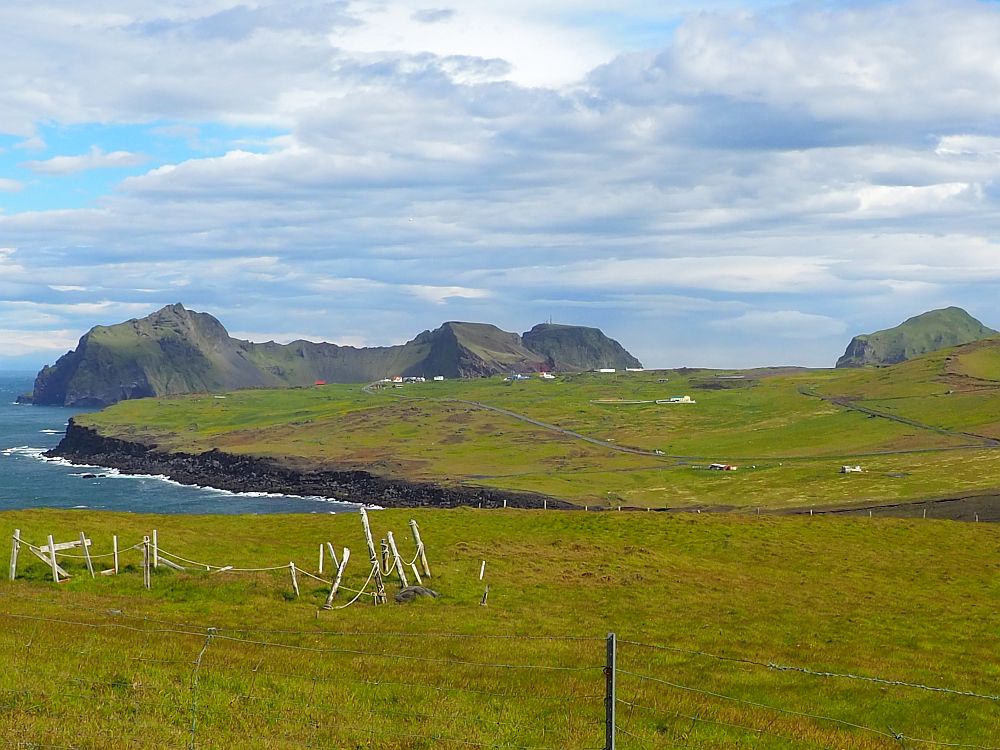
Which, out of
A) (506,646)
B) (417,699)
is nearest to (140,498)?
(506,646)

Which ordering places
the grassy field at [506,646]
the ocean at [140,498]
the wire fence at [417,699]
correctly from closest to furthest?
the wire fence at [417,699] < the grassy field at [506,646] < the ocean at [140,498]

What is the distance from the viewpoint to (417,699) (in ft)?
69.1

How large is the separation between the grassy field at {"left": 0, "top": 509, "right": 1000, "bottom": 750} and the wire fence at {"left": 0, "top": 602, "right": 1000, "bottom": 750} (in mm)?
87

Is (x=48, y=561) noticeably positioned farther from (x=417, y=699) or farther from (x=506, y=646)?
(x=417, y=699)

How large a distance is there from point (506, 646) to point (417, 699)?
991cm

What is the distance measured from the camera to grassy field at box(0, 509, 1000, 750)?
61.1 ft

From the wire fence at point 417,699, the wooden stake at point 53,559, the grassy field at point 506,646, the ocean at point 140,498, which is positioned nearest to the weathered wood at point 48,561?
the wooden stake at point 53,559

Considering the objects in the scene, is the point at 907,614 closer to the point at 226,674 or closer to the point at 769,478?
the point at 226,674

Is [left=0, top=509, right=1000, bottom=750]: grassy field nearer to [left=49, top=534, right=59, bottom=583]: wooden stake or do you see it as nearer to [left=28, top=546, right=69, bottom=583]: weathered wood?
[left=49, top=534, right=59, bottom=583]: wooden stake

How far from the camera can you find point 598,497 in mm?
158625

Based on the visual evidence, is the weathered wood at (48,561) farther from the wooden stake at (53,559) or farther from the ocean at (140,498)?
the ocean at (140,498)

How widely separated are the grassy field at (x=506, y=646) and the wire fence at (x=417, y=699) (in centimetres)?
9

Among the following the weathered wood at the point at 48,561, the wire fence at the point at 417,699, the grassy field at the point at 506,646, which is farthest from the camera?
the weathered wood at the point at 48,561

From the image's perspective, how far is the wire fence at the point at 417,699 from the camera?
17389 mm
